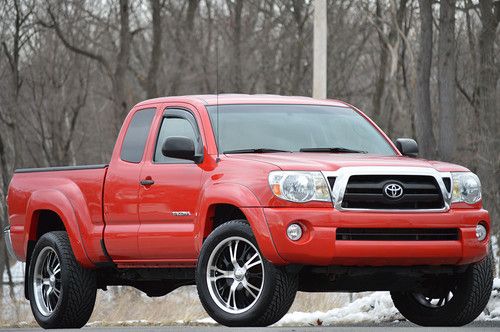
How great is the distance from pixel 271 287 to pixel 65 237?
3150 mm

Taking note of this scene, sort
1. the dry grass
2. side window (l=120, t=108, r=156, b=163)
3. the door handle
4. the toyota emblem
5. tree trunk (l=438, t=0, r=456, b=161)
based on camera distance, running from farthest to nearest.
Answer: tree trunk (l=438, t=0, r=456, b=161), the dry grass, side window (l=120, t=108, r=156, b=163), the door handle, the toyota emblem

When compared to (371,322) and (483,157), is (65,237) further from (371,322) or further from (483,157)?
(483,157)

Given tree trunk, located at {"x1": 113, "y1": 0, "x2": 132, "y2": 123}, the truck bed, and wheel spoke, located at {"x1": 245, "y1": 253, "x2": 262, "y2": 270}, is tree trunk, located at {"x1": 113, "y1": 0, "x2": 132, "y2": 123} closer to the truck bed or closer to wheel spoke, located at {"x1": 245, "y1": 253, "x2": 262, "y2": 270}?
the truck bed

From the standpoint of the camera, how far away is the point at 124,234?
11.6 meters

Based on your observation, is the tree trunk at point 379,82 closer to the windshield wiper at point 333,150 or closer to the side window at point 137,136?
the side window at point 137,136

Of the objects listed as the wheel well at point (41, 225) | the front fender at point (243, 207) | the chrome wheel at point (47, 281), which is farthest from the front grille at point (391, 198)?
the wheel well at point (41, 225)

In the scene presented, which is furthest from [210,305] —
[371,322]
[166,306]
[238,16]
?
[238,16]

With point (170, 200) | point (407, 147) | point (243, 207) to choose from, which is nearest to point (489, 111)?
point (407, 147)

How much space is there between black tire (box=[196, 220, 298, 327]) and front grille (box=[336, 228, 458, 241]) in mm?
545

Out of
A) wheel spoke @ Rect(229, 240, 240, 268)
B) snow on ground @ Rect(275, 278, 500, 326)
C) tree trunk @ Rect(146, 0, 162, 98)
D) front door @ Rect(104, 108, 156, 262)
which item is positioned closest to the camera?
wheel spoke @ Rect(229, 240, 240, 268)

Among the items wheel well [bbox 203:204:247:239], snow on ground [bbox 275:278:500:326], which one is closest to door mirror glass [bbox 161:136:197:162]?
wheel well [bbox 203:204:247:239]

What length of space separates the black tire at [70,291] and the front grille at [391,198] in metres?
3.33

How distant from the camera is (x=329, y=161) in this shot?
33.7 feet

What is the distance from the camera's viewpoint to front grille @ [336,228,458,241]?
997 cm
